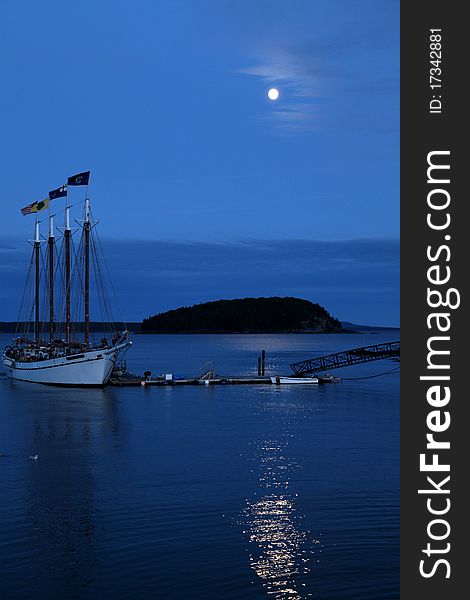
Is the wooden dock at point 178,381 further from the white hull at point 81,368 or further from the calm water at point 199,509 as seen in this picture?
the calm water at point 199,509

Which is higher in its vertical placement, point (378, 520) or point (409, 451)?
point (409, 451)

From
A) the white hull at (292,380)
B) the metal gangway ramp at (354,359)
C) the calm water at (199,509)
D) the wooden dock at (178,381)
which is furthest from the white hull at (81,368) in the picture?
the calm water at (199,509)

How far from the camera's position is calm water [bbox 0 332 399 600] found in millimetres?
22297

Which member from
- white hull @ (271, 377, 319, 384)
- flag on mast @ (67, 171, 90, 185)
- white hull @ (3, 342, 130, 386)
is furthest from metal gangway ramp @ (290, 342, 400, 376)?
flag on mast @ (67, 171, 90, 185)

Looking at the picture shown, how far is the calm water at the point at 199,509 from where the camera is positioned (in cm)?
2230

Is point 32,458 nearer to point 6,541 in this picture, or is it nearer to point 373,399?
point 6,541

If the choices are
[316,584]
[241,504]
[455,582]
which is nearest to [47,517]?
[241,504]

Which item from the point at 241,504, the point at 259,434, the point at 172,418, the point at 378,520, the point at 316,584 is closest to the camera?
the point at 316,584

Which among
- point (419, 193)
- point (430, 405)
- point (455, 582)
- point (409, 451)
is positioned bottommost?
point (455, 582)

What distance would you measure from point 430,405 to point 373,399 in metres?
68.7

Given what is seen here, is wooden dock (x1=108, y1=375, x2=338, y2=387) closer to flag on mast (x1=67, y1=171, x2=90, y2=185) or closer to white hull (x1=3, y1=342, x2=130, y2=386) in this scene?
white hull (x1=3, y1=342, x2=130, y2=386)

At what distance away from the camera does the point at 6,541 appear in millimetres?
25625

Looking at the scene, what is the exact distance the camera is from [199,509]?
30.0 meters

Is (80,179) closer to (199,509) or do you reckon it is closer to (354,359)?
(354,359)
